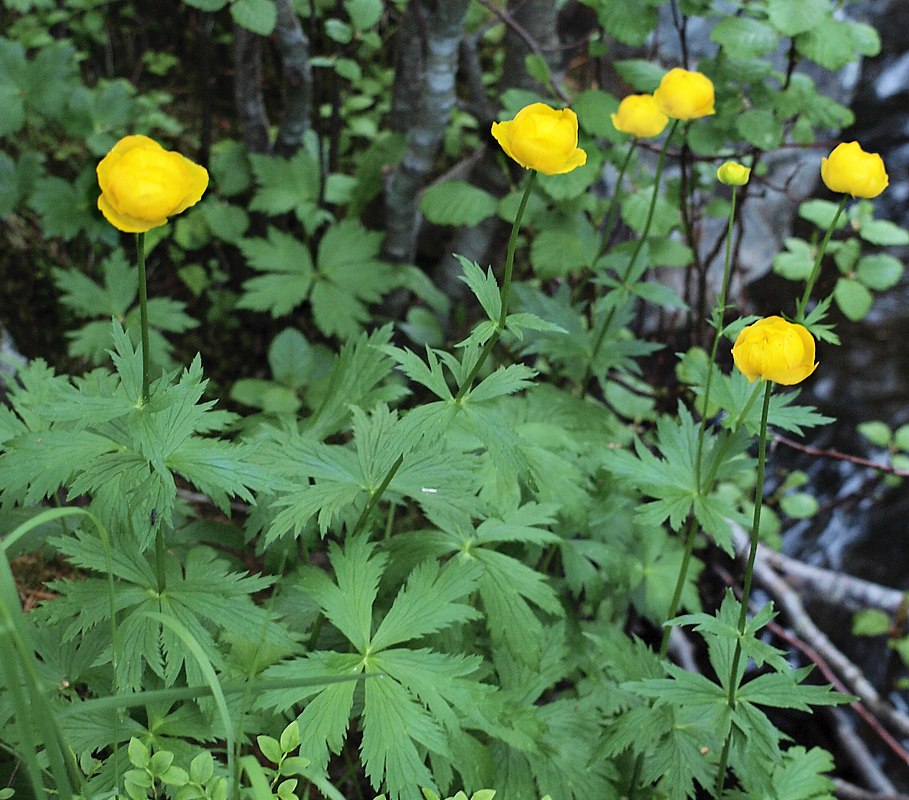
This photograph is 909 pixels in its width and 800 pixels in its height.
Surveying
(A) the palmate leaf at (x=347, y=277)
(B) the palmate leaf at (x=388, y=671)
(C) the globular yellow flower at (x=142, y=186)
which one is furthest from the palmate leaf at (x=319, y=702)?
(A) the palmate leaf at (x=347, y=277)

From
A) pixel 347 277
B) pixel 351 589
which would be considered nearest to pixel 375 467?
pixel 351 589

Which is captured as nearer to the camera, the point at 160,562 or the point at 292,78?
the point at 160,562

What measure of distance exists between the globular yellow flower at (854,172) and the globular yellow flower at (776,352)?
0.31 metres

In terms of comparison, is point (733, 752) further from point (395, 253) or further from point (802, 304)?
point (395, 253)

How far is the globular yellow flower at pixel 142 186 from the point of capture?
952 millimetres

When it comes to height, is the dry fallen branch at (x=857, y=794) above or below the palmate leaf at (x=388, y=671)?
below

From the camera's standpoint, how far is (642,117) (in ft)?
5.79

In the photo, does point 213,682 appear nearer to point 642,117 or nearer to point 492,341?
point 492,341

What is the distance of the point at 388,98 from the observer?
3295 mm

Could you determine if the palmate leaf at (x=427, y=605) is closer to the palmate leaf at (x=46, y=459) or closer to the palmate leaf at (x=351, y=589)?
the palmate leaf at (x=351, y=589)

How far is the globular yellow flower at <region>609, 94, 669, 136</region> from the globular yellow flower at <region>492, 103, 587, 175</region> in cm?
68

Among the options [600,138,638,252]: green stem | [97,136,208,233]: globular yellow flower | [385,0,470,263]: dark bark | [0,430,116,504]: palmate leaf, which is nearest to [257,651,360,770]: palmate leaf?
[0,430,116,504]: palmate leaf

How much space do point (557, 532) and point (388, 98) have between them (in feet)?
7.26

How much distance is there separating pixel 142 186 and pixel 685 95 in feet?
3.90
